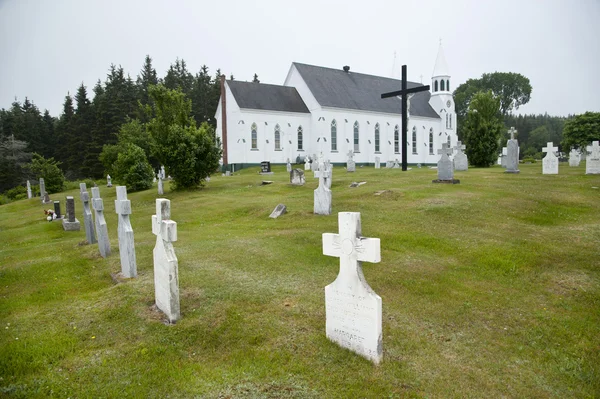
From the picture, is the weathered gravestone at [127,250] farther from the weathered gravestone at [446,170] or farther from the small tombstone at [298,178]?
the weathered gravestone at [446,170]

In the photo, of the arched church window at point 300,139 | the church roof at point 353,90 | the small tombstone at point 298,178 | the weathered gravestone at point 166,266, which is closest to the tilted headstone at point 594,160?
the small tombstone at point 298,178

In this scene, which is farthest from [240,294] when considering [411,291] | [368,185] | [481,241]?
[368,185]

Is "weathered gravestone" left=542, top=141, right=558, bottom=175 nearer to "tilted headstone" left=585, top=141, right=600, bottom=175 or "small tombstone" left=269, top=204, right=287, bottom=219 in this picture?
"tilted headstone" left=585, top=141, right=600, bottom=175

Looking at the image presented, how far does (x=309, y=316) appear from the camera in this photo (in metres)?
6.27

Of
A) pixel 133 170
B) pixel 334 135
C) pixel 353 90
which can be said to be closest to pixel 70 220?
pixel 133 170

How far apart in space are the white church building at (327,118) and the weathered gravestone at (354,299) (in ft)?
121

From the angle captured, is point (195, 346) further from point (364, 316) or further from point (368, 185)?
point (368, 185)

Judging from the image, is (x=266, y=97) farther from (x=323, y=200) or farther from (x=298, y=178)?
(x=323, y=200)

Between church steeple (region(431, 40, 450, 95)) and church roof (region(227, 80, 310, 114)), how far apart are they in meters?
19.9

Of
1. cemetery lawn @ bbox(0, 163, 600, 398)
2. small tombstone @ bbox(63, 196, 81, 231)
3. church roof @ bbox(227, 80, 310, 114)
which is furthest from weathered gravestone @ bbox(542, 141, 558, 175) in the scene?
church roof @ bbox(227, 80, 310, 114)

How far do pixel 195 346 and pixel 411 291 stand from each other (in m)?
3.93

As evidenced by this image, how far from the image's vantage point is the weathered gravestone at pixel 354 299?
522 cm

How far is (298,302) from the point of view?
6.74 metres

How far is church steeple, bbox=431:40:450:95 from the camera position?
53678 millimetres
